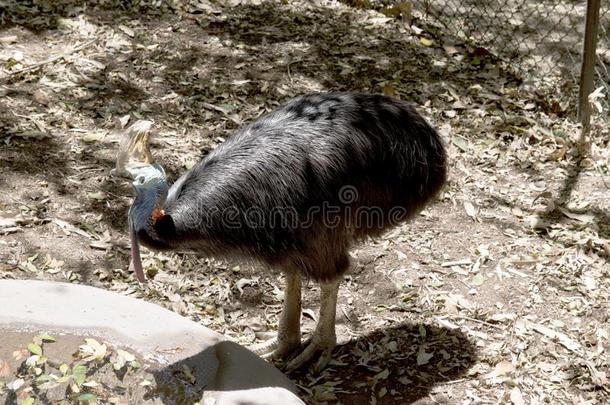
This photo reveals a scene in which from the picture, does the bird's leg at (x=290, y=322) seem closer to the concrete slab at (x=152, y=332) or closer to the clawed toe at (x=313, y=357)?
the clawed toe at (x=313, y=357)

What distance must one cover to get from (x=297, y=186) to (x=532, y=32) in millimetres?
3901

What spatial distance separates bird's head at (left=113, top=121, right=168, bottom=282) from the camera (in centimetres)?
335

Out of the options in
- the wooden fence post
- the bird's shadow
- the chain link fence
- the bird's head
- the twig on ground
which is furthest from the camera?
the chain link fence

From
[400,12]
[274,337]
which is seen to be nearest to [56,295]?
[274,337]

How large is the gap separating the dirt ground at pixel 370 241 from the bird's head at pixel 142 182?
3.25 feet

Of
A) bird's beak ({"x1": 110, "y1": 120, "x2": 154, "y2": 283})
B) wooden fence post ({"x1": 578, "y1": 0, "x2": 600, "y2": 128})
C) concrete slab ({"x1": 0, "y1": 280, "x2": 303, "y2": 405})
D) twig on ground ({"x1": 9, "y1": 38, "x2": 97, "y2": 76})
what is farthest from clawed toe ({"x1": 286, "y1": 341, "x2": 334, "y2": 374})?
twig on ground ({"x1": 9, "y1": 38, "x2": 97, "y2": 76})

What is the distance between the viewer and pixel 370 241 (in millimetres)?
4836

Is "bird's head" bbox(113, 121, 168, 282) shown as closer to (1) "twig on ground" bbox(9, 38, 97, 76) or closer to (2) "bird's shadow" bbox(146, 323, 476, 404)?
(2) "bird's shadow" bbox(146, 323, 476, 404)

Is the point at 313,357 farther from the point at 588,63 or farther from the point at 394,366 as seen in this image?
the point at 588,63

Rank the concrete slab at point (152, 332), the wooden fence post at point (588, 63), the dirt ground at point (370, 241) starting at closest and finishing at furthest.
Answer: the concrete slab at point (152, 332)
the dirt ground at point (370, 241)
the wooden fence post at point (588, 63)

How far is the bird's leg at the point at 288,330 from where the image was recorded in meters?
4.00

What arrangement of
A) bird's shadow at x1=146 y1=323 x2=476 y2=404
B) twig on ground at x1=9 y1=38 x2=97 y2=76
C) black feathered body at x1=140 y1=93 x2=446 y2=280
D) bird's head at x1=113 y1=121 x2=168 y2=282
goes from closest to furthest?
bird's head at x1=113 y1=121 x2=168 y2=282
black feathered body at x1=140 y1=93 x2=446 y2=280
bird's shadow at x1=146 y1=323 x2=476 y2=404
twig on ground at x1=9 y1=38 x2=97 y2=76

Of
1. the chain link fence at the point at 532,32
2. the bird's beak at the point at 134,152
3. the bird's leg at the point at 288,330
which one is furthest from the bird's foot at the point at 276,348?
the chain link fence at the point at 532,32

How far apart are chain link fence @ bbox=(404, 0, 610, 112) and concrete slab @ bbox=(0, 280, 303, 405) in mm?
3824
